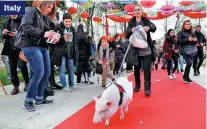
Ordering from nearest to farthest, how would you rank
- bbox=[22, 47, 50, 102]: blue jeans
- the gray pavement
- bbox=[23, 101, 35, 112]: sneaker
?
1. the gray pavement
2. bbox=[22, 47, 50, 102]: blue jeans
3. bbox=[23, 101, 35, 112]: sneaker

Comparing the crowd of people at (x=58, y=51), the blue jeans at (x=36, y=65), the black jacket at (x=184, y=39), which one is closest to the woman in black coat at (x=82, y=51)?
the crowd of people at (x=58, y=51)

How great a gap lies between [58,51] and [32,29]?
6.41 ft

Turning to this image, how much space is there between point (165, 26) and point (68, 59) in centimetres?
2960

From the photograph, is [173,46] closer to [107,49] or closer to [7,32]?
[107,49]

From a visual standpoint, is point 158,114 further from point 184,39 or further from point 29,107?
point 184,39

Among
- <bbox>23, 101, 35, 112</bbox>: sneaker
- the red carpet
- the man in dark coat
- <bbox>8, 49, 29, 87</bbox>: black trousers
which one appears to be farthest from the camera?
the man in dark coat

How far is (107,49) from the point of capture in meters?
6.60

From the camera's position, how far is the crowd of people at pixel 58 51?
379 centimetres

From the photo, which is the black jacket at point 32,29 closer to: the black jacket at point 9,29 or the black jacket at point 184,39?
the black jacket at point 9,29

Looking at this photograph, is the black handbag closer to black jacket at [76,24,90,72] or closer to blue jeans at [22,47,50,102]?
black jacket at [76,24,90,72]

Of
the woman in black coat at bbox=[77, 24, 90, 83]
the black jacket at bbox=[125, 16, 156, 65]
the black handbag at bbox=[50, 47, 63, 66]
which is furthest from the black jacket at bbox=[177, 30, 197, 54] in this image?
the black handbag at bbox=[50, 47, 63, 66]

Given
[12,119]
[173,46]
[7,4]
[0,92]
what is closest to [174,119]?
[12,119]

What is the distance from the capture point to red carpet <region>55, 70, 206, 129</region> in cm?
329

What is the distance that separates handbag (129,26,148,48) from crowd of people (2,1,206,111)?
7cm
